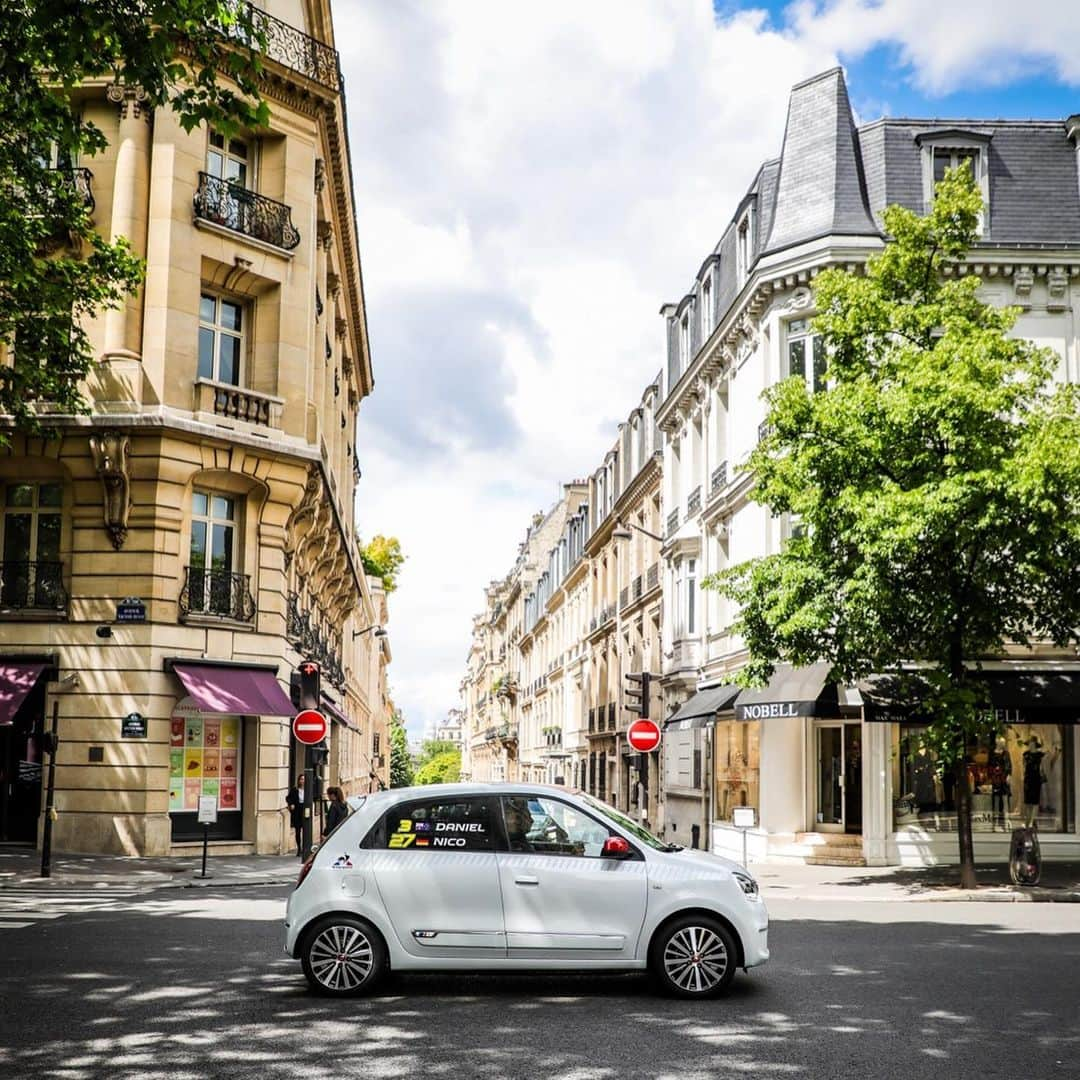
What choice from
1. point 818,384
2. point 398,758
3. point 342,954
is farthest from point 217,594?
point 398,758

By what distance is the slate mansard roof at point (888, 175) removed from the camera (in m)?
26.1

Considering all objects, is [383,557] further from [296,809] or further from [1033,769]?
[1033,769]

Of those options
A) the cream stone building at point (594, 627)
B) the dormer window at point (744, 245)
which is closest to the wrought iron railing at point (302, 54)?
the dormer window at point (744, 245)

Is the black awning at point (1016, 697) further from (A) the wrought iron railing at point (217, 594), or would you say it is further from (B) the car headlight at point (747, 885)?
(B) the car headlight at point (747, 885)

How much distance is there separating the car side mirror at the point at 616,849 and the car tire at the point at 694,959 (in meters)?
0.60

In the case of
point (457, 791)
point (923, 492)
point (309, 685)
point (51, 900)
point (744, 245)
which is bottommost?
point (51, 900)

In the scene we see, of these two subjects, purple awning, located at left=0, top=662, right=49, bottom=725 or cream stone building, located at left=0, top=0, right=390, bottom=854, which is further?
cream stone building, located at left=0, top=0, right=390, bottom=854

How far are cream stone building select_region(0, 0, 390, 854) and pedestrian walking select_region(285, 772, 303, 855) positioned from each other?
38 cm

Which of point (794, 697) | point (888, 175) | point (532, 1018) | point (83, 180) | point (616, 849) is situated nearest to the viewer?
point (532, 1018)

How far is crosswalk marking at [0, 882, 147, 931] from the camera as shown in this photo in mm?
14492

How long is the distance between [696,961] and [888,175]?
21212 millimetres

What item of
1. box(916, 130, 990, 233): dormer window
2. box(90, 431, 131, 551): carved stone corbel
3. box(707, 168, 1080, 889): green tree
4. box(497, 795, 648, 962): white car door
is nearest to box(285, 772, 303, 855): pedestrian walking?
box(90, 431, 131, 551): carved stone corbel

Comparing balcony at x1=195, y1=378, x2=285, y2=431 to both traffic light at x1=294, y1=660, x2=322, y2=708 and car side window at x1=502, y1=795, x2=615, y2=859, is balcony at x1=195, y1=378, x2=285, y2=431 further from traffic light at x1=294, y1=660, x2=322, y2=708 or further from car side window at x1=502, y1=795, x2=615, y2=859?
car side window at x1=502, y1=795, x2=615, y2=859

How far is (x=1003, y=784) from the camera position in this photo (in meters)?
25.2
